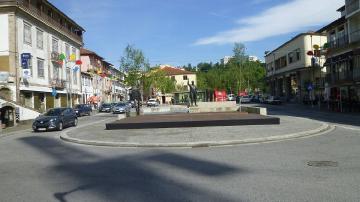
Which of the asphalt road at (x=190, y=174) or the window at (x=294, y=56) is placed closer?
the asphalt road at (x=190, y=174)

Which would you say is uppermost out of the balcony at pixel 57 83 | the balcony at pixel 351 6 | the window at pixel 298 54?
the balcony at pixel 351 6

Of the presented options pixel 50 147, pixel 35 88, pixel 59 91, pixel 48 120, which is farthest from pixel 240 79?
pixel 50 147

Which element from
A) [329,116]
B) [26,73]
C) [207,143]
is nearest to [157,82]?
[26,73]

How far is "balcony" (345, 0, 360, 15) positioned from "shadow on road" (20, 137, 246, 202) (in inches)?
1466

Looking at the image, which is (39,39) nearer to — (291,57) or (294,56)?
(294,56)

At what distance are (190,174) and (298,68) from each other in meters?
62.3

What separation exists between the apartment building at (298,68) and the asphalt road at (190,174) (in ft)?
146

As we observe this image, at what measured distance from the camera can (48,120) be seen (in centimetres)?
2642

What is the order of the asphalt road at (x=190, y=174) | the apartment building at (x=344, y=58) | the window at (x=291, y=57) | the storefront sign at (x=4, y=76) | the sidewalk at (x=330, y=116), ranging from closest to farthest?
the asphalt road at (x=190, y=174), the sidewalk at (x=330, y=116), the storefront sign at (x=4, y=76), the apartment building at (x=344, y=58), the window at (x=291, y=57)

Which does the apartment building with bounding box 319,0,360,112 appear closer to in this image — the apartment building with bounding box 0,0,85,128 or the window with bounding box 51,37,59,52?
the apartment building with bounding box 0,0,85,128

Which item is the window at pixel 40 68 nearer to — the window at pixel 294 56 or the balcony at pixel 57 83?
the balcony at pixel 57 83

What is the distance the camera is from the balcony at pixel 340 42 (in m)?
47.4

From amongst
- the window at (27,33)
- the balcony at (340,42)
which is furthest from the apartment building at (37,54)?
the balcony at (340,42)

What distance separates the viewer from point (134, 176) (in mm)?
9602
